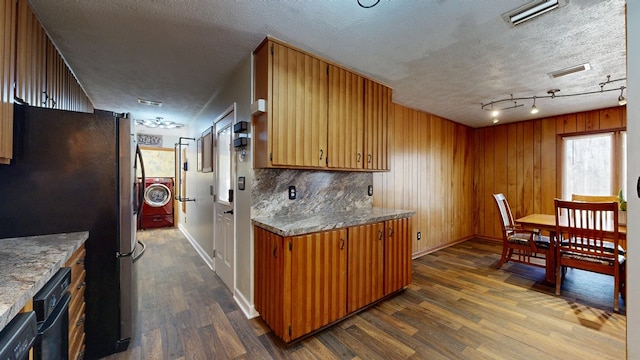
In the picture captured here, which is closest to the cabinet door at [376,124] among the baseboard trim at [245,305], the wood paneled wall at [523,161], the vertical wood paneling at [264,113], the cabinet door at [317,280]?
the cabinet door at [317,280]

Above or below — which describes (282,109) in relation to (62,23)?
below

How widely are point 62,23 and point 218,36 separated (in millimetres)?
1048

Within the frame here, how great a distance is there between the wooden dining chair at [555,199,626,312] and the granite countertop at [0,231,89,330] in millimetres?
3887

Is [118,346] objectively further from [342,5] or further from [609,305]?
[609,305]

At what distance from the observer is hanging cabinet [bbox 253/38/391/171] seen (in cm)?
203

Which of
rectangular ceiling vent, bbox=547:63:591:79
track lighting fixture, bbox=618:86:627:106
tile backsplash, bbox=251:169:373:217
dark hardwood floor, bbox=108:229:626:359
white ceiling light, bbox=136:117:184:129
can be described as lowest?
dark hardwood floor, bbox=108:229:626:359

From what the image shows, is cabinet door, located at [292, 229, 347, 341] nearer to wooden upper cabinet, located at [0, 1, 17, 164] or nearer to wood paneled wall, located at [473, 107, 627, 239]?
wooden upper cabinet, located at [0, 1, 17, 164]

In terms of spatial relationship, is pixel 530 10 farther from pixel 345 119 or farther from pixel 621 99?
pixel 621 99

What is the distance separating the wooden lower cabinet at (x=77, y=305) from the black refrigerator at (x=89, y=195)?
72 mm

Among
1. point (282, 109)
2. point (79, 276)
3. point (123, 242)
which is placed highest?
point (282, 109)

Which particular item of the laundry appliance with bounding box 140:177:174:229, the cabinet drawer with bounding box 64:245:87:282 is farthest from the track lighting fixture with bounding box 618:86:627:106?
the laundry appliance with bounding box 140:177:174:229

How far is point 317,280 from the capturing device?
196cm
